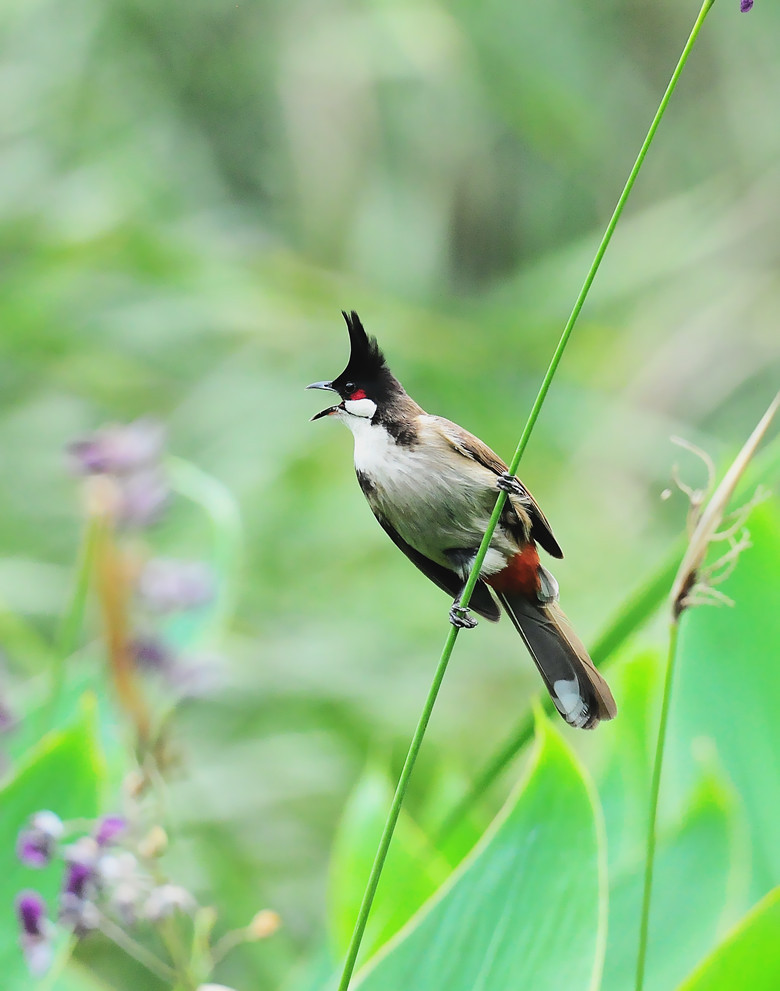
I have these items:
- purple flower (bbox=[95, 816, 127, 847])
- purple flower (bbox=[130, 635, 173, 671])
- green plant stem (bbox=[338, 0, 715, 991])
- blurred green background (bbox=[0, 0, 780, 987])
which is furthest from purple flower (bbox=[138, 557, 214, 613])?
blurred green background (bbox=[0, 0, 780, 987])

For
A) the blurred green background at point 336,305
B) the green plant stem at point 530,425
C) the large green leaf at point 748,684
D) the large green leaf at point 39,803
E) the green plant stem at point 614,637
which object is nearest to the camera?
the green plant stem at point 530,425

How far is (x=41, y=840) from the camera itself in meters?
0.73

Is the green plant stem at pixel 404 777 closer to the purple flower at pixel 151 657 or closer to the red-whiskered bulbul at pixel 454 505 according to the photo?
the red-whiskered bulbul at pixel 454 505

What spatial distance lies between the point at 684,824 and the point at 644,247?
2.09 metres

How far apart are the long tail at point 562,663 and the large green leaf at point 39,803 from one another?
0.57 meters

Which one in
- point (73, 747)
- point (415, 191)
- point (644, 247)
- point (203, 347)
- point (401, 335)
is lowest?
point (203, 347)

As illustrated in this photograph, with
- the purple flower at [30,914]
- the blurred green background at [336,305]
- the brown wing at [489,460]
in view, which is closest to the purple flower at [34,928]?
the purple flower at [30,914]

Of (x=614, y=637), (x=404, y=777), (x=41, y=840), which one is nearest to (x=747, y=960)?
(x=614, y=637)

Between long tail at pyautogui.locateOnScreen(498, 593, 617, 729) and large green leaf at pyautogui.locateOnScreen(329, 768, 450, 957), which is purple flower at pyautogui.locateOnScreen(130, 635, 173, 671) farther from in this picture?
long tail at pyautogui.locateOnScreen(498, 593, 617, 729)

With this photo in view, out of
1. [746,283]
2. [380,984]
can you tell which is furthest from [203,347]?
[380,984]

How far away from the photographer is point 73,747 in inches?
36.4

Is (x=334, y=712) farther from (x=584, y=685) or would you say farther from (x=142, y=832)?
(x=584, y=685)

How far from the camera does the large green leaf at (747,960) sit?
698 mm

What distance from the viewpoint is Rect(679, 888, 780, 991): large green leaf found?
70 cm
